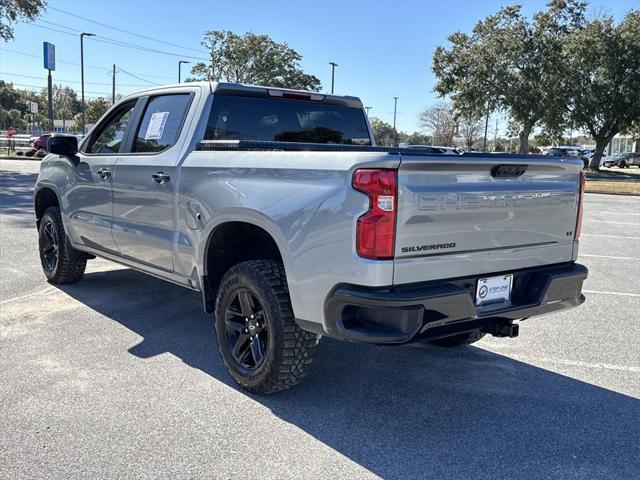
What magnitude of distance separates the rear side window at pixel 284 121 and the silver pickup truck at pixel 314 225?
0.5 inches

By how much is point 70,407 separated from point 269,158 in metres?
1.89

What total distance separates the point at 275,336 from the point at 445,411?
113 centimetres

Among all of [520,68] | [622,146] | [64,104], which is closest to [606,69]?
[520,68]

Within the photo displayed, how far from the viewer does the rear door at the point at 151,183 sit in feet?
14.5

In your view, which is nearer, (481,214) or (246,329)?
(481,214)

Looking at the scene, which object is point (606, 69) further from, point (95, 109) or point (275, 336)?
point (95, 109)

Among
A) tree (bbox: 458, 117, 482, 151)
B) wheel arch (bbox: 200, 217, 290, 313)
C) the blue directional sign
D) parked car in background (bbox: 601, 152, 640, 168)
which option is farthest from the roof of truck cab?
parked car in background (bbox: 601, 152, 640, 168)

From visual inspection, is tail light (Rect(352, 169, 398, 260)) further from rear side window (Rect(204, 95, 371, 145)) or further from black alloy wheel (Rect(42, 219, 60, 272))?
black alloy wheel (Rect(42, 219, 60, 272))

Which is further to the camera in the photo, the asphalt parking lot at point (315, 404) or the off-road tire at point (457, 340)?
the off-road tire at point (457, 340)

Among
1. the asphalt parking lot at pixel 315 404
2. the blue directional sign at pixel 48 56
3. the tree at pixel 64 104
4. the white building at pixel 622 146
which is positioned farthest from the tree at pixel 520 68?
the tree at pixel 64 104

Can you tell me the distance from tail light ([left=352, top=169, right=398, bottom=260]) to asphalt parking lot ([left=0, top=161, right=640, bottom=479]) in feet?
3.53

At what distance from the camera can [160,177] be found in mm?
4418

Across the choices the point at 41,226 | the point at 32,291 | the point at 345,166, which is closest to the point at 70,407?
the point at 345,166

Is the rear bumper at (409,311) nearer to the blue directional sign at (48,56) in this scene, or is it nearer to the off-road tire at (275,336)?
the off-road tire at (275,336)
